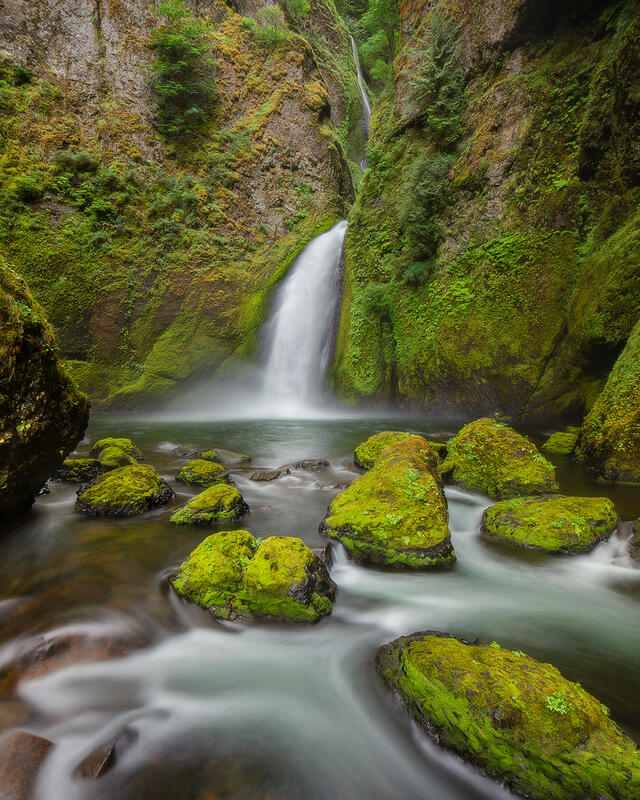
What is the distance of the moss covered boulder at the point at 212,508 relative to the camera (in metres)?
4.50

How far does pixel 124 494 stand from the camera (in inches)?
→ 189

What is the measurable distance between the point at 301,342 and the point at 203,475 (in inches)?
360

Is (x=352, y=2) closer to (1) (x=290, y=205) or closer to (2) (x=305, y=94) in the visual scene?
Answer: (2) (x=305, y=94)

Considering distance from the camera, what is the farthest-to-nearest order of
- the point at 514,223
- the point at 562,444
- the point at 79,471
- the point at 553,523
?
the point at 514,223 → the point at 562,444 → the point at 79,471 → the point at 553,523

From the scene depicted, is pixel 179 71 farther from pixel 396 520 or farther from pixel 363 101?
pixel 396 520

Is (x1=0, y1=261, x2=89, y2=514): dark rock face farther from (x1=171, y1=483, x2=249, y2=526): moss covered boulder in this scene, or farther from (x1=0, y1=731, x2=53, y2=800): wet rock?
(x1=0, y1=731, x2=53, y2=800): wet rock

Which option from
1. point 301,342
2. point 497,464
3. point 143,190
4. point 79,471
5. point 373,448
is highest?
point 143,190

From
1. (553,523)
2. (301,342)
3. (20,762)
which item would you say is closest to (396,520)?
(553,523)

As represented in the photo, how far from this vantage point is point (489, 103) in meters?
10.3

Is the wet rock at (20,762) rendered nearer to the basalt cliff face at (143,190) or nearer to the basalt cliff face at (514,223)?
the basalt cliff face at (514,223)

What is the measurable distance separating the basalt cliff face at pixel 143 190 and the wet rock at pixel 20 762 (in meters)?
12.1

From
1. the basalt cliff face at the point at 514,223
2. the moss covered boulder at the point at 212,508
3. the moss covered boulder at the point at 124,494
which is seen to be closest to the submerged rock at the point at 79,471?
the moss covered boulder at the point at 124,494

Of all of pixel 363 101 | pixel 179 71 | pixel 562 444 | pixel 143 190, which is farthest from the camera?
pixel 363 101

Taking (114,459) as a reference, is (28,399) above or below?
above
